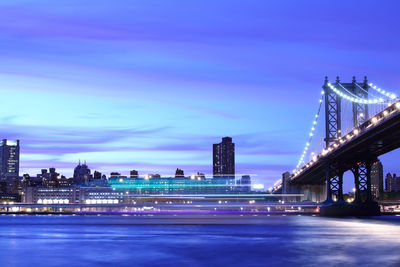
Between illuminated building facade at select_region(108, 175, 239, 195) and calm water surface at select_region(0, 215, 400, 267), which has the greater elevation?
illuminated building facade at select_region(108, 175, 239, 195)

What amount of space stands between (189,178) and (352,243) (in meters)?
138

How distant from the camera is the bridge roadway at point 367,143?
65.9 meters

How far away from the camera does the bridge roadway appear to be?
216ft

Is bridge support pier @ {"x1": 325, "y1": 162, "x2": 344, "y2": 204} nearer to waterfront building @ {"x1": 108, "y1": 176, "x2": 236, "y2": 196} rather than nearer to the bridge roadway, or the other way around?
the bridge roadway

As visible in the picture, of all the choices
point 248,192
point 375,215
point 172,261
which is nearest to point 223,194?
point 248,192

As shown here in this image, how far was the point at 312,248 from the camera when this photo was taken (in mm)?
46312

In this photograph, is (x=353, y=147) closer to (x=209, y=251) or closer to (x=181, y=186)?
(x=209, y=251)

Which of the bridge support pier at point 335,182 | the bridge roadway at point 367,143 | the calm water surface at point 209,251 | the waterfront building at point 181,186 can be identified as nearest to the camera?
the calm water surface at point 209,251

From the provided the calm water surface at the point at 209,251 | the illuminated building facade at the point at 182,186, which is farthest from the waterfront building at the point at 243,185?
the calm water surface at the point at 209,251

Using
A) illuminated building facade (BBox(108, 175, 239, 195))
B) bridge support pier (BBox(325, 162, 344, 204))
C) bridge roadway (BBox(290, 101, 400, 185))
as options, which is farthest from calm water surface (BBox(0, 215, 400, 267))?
illuminated building facade (BBox(108, 175, 239, 195))

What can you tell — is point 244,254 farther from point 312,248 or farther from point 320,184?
point 320,184

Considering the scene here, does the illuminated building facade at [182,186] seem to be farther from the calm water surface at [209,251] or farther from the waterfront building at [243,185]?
the calm water surface at [209,251]

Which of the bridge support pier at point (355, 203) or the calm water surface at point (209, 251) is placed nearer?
the calm water surface at point (209, 251)

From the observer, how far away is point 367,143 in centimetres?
7944
